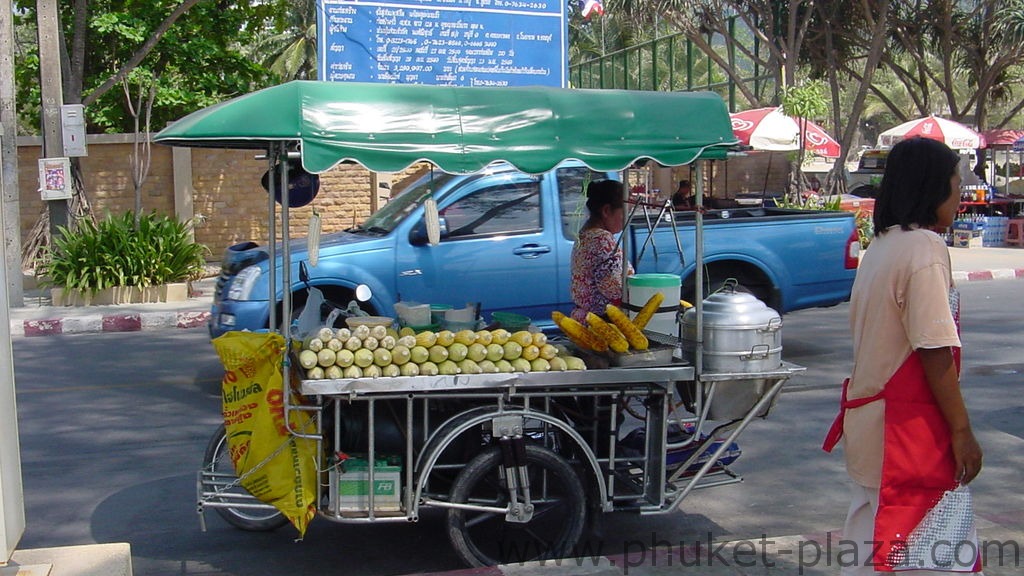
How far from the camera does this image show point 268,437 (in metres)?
4.44

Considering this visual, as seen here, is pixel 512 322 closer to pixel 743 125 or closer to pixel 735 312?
pixel 735 312

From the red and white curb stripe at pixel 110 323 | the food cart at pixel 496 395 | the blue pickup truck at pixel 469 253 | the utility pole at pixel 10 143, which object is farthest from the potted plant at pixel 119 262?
the food cart at pixel 496 395

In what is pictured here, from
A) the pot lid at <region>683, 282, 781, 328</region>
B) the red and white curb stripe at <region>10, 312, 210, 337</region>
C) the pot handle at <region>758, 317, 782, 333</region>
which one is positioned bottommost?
the red and white curb stripe at <region>10, 312, 210, 337</region>

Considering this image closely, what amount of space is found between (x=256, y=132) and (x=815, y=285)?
6.44 m

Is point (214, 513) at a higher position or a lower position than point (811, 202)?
lower

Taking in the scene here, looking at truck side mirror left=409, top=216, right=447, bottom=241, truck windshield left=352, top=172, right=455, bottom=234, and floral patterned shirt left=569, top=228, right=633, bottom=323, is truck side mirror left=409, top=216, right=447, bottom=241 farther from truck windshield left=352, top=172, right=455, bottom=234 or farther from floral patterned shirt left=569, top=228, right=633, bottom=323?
floral patterned shirt left=569, top=228, right=633, bottom=323

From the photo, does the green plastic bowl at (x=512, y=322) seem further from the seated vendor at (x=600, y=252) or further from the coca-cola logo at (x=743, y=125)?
the coca-cola logo at (x=743, y=125)

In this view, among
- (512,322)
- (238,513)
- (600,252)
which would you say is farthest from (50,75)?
(512,322)

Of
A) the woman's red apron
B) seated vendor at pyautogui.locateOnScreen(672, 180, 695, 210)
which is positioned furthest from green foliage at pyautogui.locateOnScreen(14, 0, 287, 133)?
the woman's red apron

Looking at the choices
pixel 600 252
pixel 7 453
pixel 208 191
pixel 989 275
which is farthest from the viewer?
pixel 208 191

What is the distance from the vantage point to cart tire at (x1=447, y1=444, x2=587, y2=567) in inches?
Result: 176

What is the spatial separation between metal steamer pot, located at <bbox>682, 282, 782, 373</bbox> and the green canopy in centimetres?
70

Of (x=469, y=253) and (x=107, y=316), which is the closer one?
(x=469, y=253)

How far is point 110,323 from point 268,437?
882 centimetres
